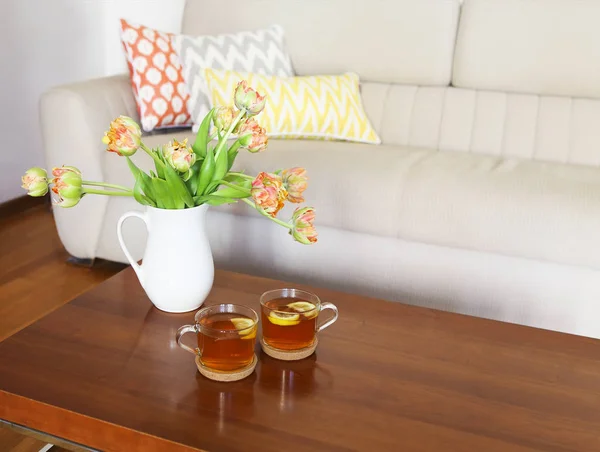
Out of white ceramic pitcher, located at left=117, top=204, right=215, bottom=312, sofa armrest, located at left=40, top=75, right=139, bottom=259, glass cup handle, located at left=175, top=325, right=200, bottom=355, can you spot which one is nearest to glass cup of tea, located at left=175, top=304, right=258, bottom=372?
glass cup handle, located at left=175, top=325, right=200, bottom=355

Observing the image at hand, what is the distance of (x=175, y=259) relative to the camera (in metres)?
1.07

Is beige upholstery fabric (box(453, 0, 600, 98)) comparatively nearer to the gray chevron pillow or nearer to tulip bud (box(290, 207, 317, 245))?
the gray chevron pillow

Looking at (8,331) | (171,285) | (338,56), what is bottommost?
(8,331)

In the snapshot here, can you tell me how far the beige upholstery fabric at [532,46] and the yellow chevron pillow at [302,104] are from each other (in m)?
0.41

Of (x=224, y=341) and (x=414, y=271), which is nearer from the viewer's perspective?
(x=224, y=341)

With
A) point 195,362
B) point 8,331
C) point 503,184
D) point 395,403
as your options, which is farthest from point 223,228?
point 395,403

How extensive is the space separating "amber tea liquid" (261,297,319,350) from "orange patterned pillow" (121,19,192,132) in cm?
123

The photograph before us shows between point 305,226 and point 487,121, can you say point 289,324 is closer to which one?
point 305,226

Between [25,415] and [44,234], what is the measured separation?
5.56ft

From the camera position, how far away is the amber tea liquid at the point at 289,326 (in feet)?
3.14

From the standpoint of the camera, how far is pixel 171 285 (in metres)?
1.07

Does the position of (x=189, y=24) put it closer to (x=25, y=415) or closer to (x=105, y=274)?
(x=105, y=274)

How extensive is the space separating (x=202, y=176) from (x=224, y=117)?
0.33ft

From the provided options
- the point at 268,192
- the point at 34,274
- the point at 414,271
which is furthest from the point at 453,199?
the point at 34,274
